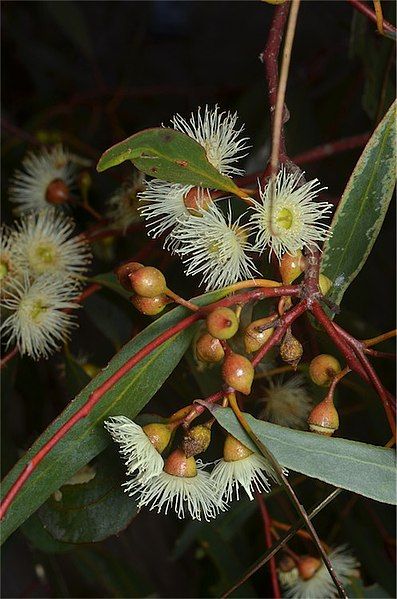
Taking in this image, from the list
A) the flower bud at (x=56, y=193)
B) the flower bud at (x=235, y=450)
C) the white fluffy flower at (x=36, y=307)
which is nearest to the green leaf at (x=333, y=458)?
the flower bud at (x=235, y=450)

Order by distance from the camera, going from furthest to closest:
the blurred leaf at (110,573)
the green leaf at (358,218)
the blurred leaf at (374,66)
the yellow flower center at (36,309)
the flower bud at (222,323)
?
the blurred leaf at (110,573)
the blurred leaf at (374,66)
the yellow flower center at (36,309)
the green leaf at (358,218)
the flower bud at (222,323)

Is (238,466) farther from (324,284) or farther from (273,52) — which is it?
(273,52)

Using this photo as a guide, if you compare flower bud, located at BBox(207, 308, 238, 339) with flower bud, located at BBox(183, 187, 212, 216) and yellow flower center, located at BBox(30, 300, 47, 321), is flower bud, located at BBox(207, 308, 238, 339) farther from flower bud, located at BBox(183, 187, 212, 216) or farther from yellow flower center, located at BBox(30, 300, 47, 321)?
yellow flower center, located at BBox(30, 300, 47, 321)

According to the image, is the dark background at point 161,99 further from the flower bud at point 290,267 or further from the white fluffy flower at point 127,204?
the flower bud at point 290,267

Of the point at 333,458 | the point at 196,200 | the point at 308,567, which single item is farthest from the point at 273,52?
the point at 308,567

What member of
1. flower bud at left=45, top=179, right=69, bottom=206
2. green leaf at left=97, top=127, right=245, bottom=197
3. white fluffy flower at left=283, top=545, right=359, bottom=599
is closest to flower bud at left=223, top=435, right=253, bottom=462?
green leaf at left=97, top=127, right=245, bottom=197

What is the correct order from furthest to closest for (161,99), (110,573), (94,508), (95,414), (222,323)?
(161,99)
(110,573)
(94,508)
(95,414)
(222,323)

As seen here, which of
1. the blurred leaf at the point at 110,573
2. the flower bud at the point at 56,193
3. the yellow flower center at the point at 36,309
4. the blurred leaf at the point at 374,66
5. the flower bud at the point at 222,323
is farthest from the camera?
the blurred leaf at the point at 110,573
